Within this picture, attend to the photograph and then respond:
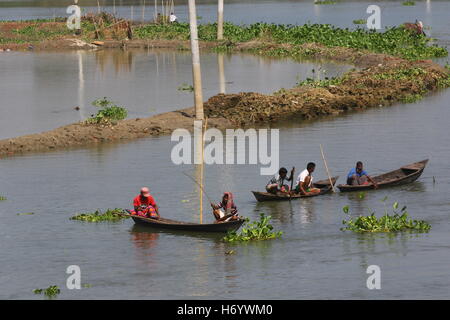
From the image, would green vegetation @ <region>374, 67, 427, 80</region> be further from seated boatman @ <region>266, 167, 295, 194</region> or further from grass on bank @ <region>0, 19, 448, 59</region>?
seated boatman @ <region>266, 167, 295, 194</region>

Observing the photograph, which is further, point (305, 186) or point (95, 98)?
point (95, 98)

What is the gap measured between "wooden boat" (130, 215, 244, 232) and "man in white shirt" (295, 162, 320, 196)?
336 centimetres

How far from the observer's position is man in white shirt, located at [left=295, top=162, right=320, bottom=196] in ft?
83.1

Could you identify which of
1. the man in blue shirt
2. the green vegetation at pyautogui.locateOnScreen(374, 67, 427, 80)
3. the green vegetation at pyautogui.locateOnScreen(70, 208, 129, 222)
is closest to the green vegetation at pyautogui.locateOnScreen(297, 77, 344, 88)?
the green vegetation at pyautogui.locateOnScreen(374, 67, 427, 80)

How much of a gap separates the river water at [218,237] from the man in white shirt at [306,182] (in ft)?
1.01

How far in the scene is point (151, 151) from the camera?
31.7 m

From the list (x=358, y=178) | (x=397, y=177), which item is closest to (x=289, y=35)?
(x=397, y=177)

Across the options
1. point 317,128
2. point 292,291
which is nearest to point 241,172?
point 317,128

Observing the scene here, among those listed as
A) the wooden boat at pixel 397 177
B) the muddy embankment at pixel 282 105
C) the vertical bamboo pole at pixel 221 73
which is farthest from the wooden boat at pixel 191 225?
the vertical bamboo pole at pixel 221 73

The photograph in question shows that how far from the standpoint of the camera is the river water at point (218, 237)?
1962cm

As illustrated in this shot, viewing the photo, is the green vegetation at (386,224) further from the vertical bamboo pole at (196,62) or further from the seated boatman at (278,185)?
the vertical bamboo pole at (196,62)

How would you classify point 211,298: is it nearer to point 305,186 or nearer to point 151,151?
point 305,186

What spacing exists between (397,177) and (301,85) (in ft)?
46.8

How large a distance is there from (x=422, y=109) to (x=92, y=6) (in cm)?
7052
